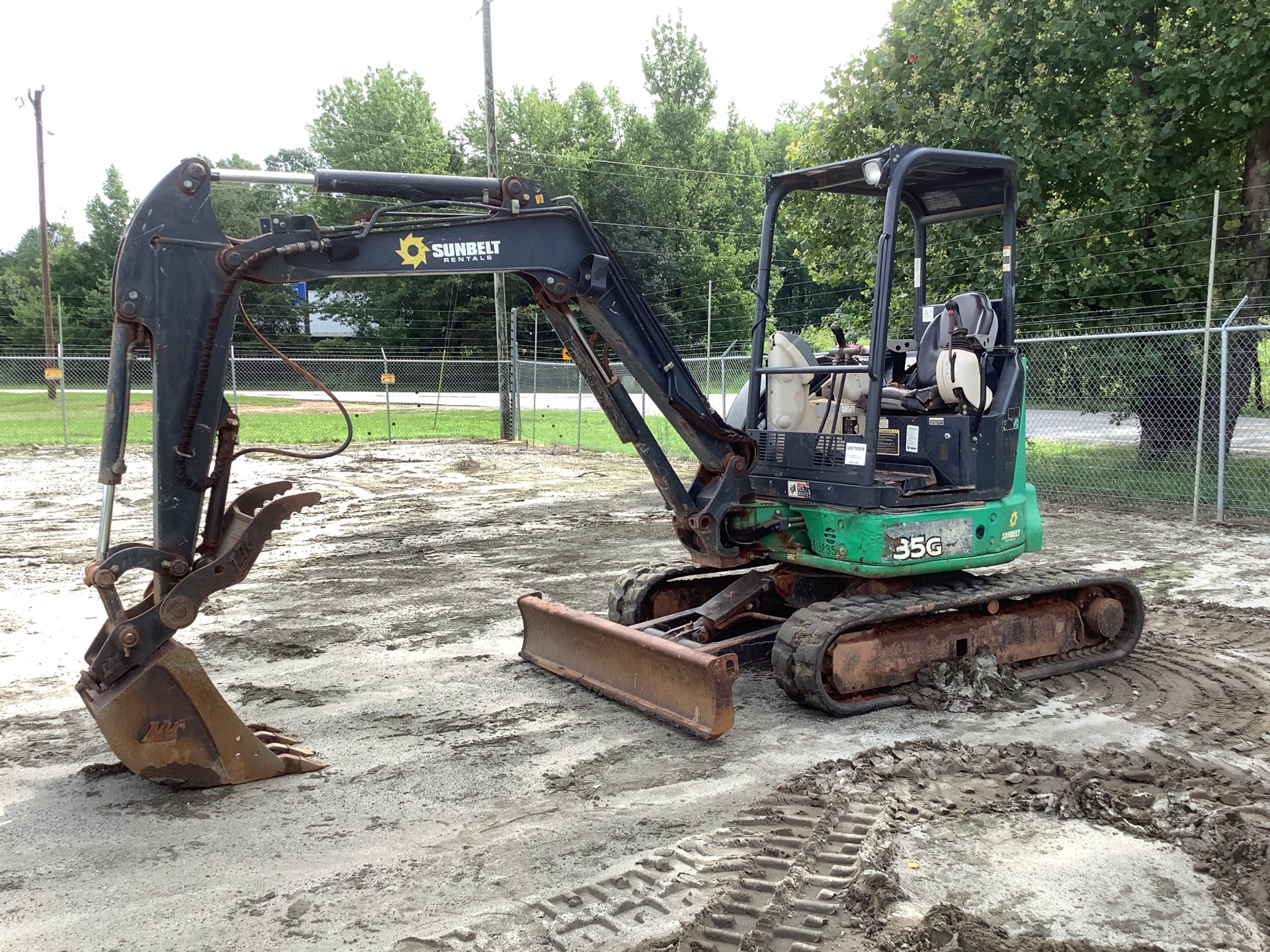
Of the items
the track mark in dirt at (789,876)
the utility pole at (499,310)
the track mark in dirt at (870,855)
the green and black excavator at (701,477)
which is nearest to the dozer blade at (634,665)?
the green and black excavator at (701,477)

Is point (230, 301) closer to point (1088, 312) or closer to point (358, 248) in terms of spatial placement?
point (358, 248)

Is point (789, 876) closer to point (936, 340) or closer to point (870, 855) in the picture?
point (870, 855)

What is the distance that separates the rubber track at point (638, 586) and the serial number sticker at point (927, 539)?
1227mm

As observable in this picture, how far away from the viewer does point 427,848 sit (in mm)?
4023

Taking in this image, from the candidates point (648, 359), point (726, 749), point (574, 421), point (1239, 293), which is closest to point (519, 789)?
point (726, 749)

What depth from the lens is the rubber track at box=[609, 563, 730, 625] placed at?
262 inches

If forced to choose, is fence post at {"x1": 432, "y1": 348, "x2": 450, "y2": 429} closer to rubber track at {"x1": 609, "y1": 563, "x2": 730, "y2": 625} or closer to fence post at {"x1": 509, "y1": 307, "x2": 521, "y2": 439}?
fence post at {"x1": 509, "y1": 307, "x2": 521, "y2": 439}

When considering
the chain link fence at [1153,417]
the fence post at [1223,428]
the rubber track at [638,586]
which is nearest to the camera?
the rubber track at [638,586]

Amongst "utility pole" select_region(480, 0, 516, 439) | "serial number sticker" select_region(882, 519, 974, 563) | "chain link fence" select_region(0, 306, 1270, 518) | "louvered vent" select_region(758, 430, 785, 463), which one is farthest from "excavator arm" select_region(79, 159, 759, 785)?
"utility pole" select_region(480, 0, 516, 439)

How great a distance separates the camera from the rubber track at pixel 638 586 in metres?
6.65

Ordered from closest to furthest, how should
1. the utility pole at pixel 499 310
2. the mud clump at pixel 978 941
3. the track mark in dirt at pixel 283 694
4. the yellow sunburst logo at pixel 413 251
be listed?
1. the mud clump at pixel 978 941
2. the yellow sunburst logo at pixel 413 251
3. the track mark in dirt at pixel 283 694
4. the utility pole at pixel 499 310

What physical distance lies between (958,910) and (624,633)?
254 centimetres

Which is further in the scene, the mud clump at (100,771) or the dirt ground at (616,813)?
the mud clump at (100,771)

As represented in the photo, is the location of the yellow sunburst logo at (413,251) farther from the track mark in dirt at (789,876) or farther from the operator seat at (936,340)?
the track mark in dirt at (789,876)
